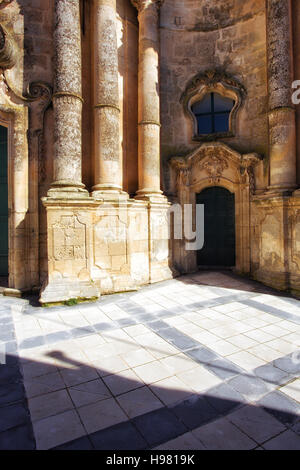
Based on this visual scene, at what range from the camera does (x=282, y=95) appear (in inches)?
307

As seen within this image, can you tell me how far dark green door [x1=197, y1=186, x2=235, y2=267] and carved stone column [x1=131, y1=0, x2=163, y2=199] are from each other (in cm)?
204

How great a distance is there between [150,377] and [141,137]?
6731 millimetres

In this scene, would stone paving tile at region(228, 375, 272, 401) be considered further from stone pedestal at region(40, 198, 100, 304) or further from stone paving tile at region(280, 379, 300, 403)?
stone pedestal at region(40, 198, 100, 304)

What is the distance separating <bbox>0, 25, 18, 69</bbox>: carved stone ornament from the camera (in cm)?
697

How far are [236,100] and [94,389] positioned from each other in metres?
8.89

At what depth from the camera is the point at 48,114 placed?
761 cm

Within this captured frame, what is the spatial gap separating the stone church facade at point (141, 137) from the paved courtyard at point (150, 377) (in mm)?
1791

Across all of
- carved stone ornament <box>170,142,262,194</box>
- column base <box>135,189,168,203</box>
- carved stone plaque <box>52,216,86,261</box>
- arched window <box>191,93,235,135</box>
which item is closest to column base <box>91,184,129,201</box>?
column base <box>135,189,168,203</box>

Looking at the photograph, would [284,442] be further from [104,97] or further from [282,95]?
[282,95]

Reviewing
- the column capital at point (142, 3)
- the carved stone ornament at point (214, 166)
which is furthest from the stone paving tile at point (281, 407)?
the column capital at point (142, 3)

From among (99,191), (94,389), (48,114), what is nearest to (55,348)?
(94,389)

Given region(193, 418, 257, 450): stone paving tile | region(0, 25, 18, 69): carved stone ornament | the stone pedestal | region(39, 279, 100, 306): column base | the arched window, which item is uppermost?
region(0, 25, 18, 69): carved stone ornament

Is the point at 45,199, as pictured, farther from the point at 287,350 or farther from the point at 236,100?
the point at 236,100

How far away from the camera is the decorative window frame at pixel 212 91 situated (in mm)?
9055
